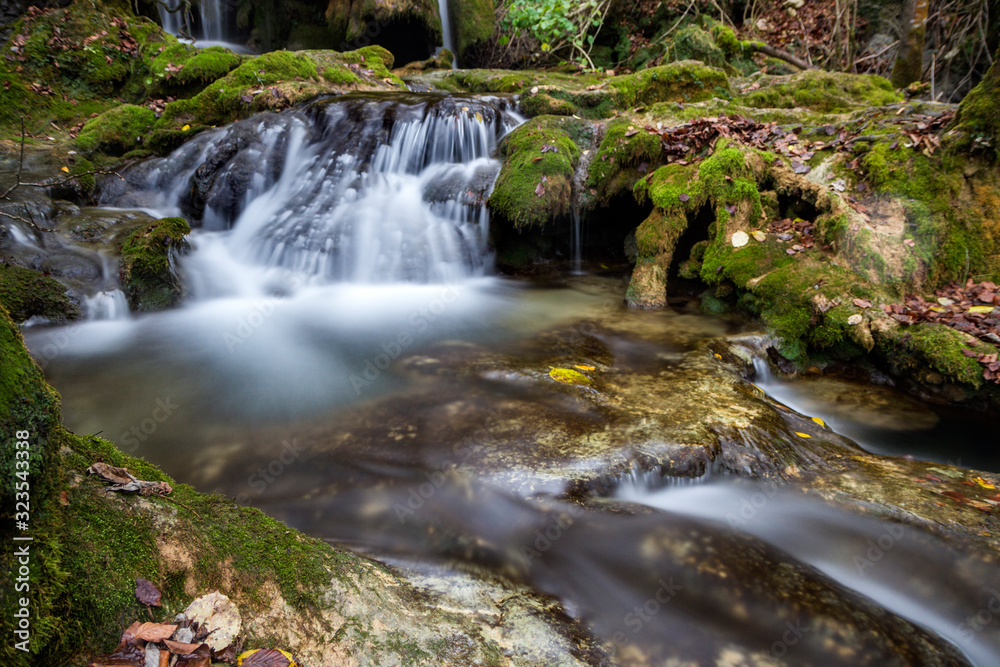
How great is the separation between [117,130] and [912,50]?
1382cm

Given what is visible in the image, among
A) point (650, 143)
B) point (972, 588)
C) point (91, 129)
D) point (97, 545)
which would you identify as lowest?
point (972, 588)

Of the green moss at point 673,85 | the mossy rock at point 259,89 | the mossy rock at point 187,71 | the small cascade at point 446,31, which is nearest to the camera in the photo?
the green moss at point 673,85

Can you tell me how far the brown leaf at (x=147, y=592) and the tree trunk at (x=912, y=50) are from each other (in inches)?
452

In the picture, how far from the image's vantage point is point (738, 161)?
546 centimetres

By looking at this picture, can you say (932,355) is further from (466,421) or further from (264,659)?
(264,659)

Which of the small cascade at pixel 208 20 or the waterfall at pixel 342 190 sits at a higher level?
the small cascade at pixel 208 20

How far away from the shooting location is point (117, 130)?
849 cm

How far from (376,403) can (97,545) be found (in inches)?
97.7

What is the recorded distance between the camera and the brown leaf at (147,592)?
1229 mm

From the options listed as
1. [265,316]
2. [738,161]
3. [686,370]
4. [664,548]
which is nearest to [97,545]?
[664,548]

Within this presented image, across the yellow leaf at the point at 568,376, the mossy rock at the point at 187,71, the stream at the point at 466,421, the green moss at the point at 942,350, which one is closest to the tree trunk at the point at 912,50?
the stream at the point at 466,421

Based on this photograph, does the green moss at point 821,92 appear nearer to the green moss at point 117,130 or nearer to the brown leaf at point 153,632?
the brown leaf at point 153,632

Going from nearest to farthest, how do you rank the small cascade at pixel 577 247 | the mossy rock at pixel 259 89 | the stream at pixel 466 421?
1. the stream at pixel 466 421
2. the small cascade at pixel 577 247
3. the mossy rock at pixel 259 89

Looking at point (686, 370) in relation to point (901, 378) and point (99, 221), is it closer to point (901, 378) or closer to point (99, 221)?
point (901, 378)
